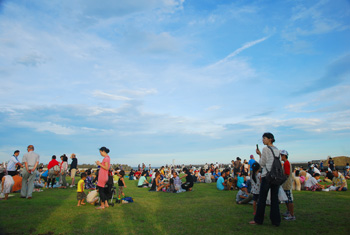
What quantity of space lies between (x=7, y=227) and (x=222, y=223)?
541 centimetres

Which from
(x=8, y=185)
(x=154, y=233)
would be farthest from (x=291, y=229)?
(x=8, y=185)

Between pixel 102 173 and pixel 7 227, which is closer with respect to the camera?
pixel 7 227

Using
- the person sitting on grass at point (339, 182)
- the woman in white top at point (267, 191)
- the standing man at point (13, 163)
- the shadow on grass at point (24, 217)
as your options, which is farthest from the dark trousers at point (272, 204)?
the standing man at point (13, 163)

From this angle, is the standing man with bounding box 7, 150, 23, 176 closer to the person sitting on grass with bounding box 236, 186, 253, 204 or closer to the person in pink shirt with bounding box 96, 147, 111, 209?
the person in pink shirt with bounding box 96, 147, 111, 209

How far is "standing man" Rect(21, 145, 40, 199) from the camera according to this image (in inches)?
393

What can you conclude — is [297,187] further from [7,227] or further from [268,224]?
[7,227]

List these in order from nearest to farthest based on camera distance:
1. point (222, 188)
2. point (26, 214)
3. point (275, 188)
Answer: point (275, 188), point (26, 214), point (222, 188)

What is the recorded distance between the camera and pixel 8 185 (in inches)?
401

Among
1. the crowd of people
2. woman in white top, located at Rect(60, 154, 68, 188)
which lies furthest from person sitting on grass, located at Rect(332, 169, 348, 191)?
woman in white top, located at Rect(60, 154, 68, 188)

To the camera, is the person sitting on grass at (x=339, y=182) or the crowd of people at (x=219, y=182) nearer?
the crowd of people at (x=219, y=182)

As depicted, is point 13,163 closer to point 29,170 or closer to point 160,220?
point 29,170

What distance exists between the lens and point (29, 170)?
9.98 meters

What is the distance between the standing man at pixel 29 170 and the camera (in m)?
9.98

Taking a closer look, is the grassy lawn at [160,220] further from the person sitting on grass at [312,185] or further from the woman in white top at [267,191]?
the person sitting on grass at [312,185]
